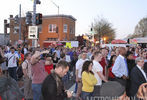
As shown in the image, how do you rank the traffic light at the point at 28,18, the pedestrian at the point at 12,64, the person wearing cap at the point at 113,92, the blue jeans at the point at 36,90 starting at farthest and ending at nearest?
the traffic light at the point at 28,18 → the pedestrian at the point at 12,64 → the blue jeans at the point at 36,90 → the person wearing cap at the point at 113,92

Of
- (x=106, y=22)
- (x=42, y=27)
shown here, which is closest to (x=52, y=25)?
(x=42, y=27)

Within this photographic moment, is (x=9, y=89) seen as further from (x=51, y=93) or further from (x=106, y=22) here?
(x=106, y=22)

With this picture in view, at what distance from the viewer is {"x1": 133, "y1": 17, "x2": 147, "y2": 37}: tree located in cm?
6350

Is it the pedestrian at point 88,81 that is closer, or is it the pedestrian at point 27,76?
the pedestrian at point 88,81

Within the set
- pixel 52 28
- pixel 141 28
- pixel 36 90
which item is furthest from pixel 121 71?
pixel 141 28

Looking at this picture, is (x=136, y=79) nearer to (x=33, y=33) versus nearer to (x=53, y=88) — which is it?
(x=53, y=88)

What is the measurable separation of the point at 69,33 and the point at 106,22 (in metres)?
9.54

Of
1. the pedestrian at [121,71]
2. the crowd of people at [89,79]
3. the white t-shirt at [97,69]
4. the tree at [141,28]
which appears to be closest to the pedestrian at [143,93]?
the crowd of people at [89,79]

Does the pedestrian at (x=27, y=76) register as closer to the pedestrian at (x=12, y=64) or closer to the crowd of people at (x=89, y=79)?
the crowd of people at (x=89, y=79)

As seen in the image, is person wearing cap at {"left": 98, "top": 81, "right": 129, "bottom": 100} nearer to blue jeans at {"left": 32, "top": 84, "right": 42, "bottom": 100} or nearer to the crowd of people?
the crowd of people

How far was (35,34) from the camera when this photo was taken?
8297mm

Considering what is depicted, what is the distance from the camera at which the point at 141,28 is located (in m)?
65.8

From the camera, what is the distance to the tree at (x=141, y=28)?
6350cm

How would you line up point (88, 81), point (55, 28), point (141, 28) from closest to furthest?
1. point (88, 81)
2. point (55, 28)
3. point (141, 28)
